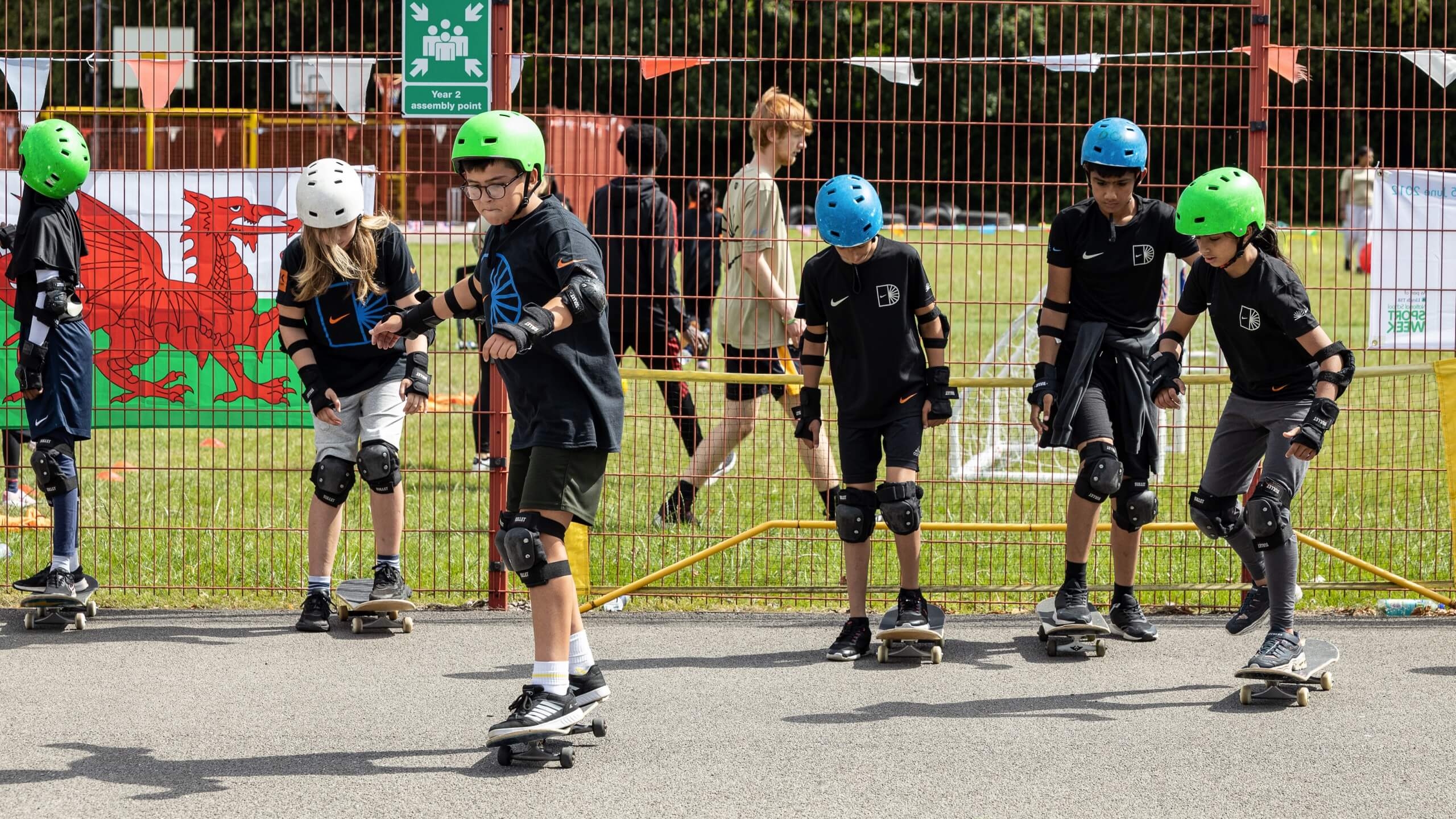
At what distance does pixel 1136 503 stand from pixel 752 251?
6.73 ft

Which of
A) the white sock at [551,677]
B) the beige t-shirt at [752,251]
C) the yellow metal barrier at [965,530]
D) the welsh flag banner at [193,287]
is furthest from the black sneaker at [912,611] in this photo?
the welsh flag banner at [193,287]

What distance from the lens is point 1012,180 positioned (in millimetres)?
6668

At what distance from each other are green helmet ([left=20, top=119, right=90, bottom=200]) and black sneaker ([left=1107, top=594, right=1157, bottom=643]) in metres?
4.31

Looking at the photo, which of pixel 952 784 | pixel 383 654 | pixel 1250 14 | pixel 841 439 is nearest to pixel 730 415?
pixel 841 439

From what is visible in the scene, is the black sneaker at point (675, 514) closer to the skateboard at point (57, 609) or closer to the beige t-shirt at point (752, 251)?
the beige t-shirt at point (752, 251)

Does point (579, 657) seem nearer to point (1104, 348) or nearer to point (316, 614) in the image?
point (316, 614)

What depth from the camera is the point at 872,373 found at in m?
5.95

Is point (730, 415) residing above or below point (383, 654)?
above

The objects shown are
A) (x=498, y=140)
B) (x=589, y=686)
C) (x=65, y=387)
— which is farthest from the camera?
(x=65, y=387)

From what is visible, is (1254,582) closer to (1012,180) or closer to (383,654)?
(1012,180)

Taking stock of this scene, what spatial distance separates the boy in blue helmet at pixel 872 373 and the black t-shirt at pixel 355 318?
5.15 feet

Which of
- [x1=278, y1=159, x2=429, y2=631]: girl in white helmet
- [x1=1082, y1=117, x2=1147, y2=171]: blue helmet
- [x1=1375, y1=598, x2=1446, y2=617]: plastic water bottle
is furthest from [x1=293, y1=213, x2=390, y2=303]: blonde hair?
[x1=1375, y1=598, x2=1446, y2=617]: plastic water bottle

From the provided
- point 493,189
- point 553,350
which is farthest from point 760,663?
point 493,189

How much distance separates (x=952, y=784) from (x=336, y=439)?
3.01 meters
